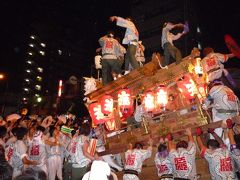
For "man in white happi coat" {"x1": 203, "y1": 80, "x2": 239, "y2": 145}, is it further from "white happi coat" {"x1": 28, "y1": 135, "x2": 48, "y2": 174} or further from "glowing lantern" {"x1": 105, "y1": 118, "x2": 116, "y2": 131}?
"glowing lantern" {"x1": 105, "y1": 118, "x2": 116, "y2": 131}

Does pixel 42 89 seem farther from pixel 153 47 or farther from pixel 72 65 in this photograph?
pixel 153 47

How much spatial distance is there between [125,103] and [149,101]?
Answer: 116cm

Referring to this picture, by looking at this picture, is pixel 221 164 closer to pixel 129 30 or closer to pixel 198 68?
pixel 198 68

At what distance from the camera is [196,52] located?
27.7 ft

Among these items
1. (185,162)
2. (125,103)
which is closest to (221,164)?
(185,162)

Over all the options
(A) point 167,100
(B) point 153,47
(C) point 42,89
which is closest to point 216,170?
(A) point 167,100

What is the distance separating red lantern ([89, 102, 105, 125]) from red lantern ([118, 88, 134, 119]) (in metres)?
1.78

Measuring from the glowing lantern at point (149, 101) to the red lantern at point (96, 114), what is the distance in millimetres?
2998

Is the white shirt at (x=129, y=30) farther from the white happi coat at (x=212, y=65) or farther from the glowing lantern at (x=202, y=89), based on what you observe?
the glowing lantern at (x=202, y=89)

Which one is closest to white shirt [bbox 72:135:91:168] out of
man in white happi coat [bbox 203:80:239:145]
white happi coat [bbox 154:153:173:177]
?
white happi coat [bbox 154:153:173:177]

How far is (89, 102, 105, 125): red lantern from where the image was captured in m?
12.2

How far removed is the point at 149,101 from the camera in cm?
974

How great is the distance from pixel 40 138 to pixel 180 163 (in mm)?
4629


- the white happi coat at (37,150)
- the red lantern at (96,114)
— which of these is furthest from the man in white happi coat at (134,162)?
the red lantern at (96,114)
